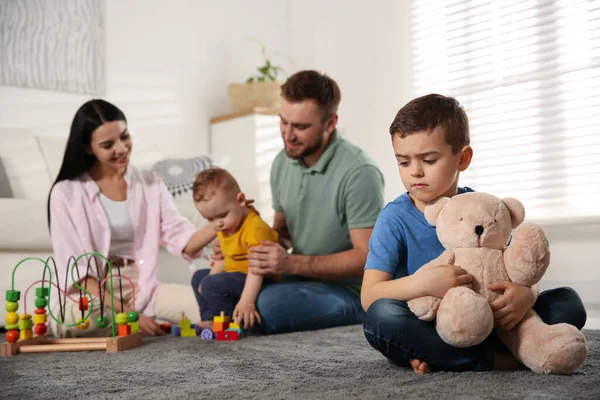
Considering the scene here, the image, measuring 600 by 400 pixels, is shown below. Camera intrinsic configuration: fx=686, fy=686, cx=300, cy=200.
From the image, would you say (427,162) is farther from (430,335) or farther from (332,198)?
(332,198)

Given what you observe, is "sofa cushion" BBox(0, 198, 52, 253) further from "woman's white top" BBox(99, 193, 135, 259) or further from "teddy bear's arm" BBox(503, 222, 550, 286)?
"teddy bear's arm" BBox(503, 222, 550, 286)

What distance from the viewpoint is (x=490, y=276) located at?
1239 mm

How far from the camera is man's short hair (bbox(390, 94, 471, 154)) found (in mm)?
1310

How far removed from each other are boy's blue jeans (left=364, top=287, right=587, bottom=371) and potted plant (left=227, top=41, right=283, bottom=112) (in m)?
2.70

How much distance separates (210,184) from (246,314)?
397mm

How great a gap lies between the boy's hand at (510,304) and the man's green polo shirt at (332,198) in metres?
0.85

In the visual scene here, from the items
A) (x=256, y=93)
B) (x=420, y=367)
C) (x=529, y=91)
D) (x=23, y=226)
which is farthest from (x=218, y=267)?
(x=256, y=93)

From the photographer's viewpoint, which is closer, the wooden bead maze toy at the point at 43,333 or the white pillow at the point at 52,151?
the wooden bead maze toy at the point at 43,333

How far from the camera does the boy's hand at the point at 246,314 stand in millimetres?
2008

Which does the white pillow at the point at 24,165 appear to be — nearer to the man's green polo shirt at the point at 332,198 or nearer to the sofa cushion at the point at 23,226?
the sofa cushion at the point at 23,226

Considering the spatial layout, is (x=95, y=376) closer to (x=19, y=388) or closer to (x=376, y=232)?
(x=19, y=388)

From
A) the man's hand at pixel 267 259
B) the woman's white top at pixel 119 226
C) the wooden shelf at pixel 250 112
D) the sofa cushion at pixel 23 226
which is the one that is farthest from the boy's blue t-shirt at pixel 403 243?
the wooden shelf at pixel 250 112

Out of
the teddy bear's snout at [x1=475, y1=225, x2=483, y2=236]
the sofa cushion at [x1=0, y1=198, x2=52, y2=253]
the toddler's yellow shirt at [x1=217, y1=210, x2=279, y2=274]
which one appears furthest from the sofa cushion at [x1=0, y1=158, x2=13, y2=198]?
the teddy bear's snout at [x1=475, y1=225, x2=483, y2=236]

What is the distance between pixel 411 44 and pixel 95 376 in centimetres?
283
